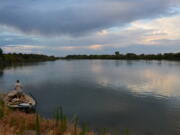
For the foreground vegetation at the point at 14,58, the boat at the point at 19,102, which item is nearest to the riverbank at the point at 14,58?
the foreground vegetation at the point at 14,58

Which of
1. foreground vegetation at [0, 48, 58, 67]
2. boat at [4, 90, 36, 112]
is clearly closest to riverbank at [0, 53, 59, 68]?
foreground vegetation at [0, 48, 58, 67]

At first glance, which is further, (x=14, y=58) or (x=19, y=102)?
(x=14, y=58)

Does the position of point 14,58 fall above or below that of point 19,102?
above

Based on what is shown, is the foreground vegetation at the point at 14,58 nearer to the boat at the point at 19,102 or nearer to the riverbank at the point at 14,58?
the riverbank at the point at 14,58

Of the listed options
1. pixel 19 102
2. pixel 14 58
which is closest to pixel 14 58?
pixel 14 58

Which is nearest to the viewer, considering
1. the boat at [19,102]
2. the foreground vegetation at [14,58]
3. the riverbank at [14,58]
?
the boat at [19,102]

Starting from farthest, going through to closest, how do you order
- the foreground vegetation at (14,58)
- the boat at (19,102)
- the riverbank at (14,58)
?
the foreground vegetation at (14,58) < the riverbank at (14,58) < the boat at (19,102)

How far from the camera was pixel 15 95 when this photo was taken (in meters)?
18.5

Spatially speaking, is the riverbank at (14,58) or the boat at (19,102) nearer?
the boat at (19,102)

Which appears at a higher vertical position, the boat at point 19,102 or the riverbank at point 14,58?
the riverbank at point 14,58

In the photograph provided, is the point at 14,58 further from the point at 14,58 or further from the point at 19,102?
the point at 19,102

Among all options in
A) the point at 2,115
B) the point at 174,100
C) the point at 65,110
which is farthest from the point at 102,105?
the point at 2,115

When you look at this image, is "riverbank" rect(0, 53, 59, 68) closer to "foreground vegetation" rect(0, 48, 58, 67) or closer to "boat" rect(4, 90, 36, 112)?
"foreground vegetation" rect(0, 48, 58, 67)

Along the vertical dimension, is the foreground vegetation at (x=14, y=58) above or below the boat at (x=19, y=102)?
above
